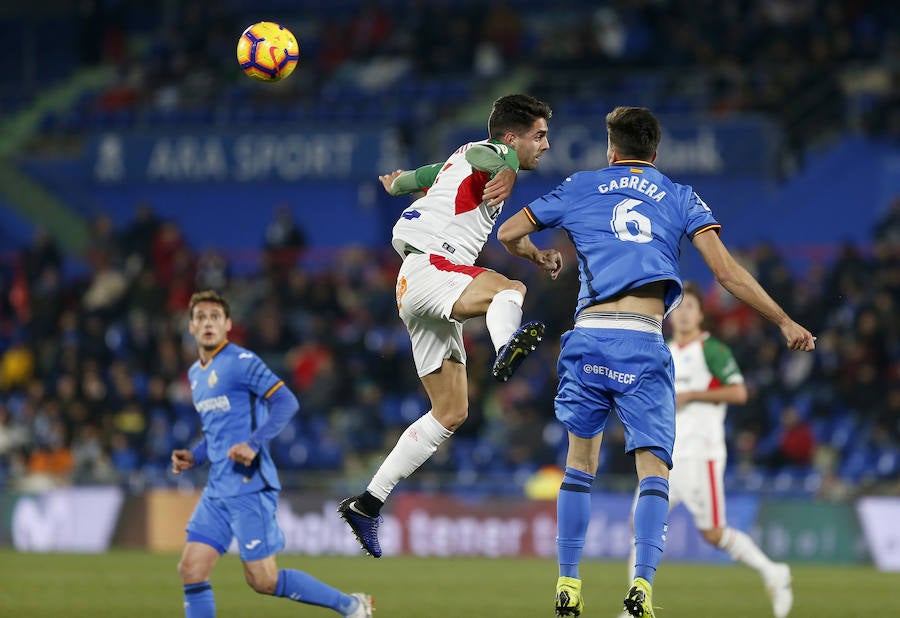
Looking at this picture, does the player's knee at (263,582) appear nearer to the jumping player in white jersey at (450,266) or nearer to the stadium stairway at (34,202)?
the jumping player in white jersey at (450,266)

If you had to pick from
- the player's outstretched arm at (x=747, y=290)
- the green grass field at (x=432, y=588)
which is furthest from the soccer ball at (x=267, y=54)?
the green grass field at (x=432, y=588)

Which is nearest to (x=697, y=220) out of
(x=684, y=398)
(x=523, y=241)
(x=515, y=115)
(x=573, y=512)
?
(x=523, y=241)

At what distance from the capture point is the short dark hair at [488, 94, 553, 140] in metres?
7.94

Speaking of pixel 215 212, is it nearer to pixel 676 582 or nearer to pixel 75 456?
pixel 75 456

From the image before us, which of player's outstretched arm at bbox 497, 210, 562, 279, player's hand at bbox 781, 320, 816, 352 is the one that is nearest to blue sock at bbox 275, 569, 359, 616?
player's outstretched arm at bbox 497, 210, 562, 279

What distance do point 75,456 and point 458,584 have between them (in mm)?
8029

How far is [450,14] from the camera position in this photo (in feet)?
78.8

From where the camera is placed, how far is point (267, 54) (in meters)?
9.30

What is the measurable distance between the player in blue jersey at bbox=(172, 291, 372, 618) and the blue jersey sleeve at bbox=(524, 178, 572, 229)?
7.57 ft

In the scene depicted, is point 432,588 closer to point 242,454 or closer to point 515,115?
point 242,454

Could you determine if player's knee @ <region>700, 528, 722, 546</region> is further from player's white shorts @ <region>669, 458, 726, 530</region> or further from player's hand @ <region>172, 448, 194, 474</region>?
player's hand @ <region>172, 448, 194, 474</region>

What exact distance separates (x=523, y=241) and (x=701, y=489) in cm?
411

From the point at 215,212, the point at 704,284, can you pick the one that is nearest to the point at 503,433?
the point at 704,284

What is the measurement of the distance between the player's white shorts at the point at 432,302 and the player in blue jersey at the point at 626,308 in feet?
1.58
